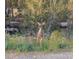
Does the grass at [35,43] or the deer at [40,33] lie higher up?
the deer at [40,33]

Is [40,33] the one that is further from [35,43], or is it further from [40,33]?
[35,43]

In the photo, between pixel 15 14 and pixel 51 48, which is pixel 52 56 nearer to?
pixel 51 48

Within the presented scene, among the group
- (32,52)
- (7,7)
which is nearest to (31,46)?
(32,52)

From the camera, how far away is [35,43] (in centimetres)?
730

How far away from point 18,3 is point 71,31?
678 millimetres

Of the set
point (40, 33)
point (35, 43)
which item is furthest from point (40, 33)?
point (35, 43)

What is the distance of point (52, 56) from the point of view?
7.32 metres

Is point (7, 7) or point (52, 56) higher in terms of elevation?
point (7, 7)

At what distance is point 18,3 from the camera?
7.29 m

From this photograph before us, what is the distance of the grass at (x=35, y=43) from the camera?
286 inches

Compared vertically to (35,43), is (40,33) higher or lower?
higher

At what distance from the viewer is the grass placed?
7.26m

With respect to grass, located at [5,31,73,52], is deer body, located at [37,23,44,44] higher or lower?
higher

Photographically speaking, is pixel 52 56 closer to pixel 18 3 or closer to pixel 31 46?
pixel 31 46
